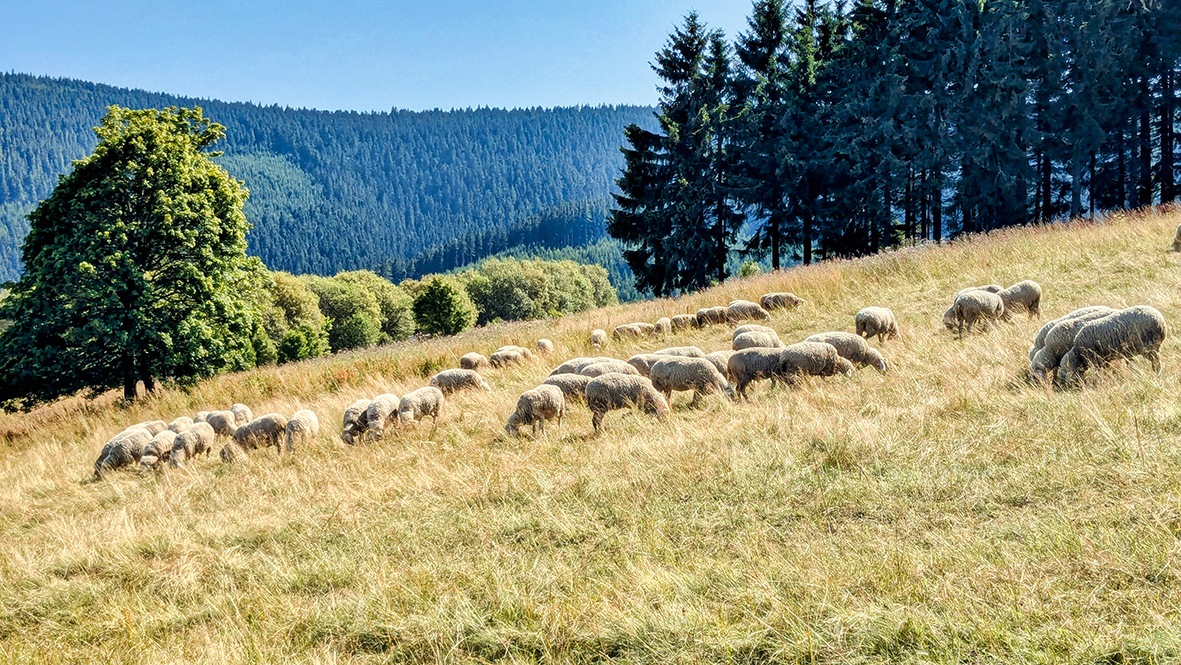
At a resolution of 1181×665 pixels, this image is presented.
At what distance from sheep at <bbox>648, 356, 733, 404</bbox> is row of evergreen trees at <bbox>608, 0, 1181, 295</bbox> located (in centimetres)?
2410

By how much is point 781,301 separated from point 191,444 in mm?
12118

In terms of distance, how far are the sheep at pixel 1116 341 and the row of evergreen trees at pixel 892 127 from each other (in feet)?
81.8

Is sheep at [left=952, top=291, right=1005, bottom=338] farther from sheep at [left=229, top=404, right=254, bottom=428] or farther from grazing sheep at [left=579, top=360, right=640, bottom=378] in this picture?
sheep at [left=229, top=404, right=254, bottom=428]

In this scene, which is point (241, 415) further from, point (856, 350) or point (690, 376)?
point (856, 350)

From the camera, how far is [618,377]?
24.8ft

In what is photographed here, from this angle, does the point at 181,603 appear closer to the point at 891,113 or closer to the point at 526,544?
the point at 526,544

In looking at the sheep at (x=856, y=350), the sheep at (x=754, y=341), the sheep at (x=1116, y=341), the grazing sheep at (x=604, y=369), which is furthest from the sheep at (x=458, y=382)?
the sheep at (x=1116, y=341)

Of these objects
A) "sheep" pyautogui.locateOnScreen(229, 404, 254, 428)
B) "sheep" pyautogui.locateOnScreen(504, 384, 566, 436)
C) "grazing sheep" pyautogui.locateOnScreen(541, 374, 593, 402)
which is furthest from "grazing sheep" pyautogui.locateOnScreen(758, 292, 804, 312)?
"sheep" pyautogui.locateOnScreen(229, 404, 254, 428)

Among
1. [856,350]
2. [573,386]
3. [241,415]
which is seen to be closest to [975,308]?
[856,350]

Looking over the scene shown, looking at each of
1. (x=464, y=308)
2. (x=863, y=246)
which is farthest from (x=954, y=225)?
(x=464, y=308)

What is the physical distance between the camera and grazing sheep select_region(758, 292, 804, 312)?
14812 mm

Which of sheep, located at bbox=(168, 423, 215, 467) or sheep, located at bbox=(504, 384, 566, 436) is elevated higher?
sheep, located at bbox=(504, 384, 566, 436)

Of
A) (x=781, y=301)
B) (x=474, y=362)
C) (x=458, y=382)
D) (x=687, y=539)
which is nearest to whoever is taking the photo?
(x=687, y=539)

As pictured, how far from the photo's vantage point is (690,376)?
A: 7875 mm
